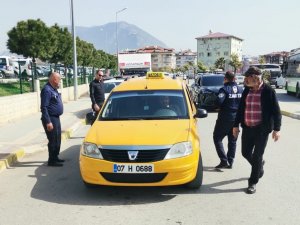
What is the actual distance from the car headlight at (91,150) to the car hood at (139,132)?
62mm

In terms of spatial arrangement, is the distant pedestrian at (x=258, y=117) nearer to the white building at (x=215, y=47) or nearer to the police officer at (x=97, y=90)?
the police officer at (x=97, y=90)

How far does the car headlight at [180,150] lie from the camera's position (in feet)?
17.0

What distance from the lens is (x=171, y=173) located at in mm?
5156

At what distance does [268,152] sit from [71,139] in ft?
17.0

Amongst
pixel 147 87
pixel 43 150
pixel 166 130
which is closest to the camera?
pixel 166 130

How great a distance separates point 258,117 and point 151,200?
1.86 m

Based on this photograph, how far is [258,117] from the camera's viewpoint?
550 cm

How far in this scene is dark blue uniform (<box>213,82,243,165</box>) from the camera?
6.84 m

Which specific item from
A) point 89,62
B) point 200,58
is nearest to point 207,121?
point 89,62

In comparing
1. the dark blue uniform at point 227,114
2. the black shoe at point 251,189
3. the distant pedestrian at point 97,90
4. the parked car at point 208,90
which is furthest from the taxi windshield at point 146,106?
the parked car at point 208,90

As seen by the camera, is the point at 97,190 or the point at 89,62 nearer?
the point at 97,190

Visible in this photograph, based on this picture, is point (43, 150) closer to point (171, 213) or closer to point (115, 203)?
point (115, 203)

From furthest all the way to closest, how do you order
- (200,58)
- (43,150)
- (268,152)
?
(200,58)
(43,150)
(268,152)

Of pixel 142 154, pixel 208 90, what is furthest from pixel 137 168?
pixel 208 90
